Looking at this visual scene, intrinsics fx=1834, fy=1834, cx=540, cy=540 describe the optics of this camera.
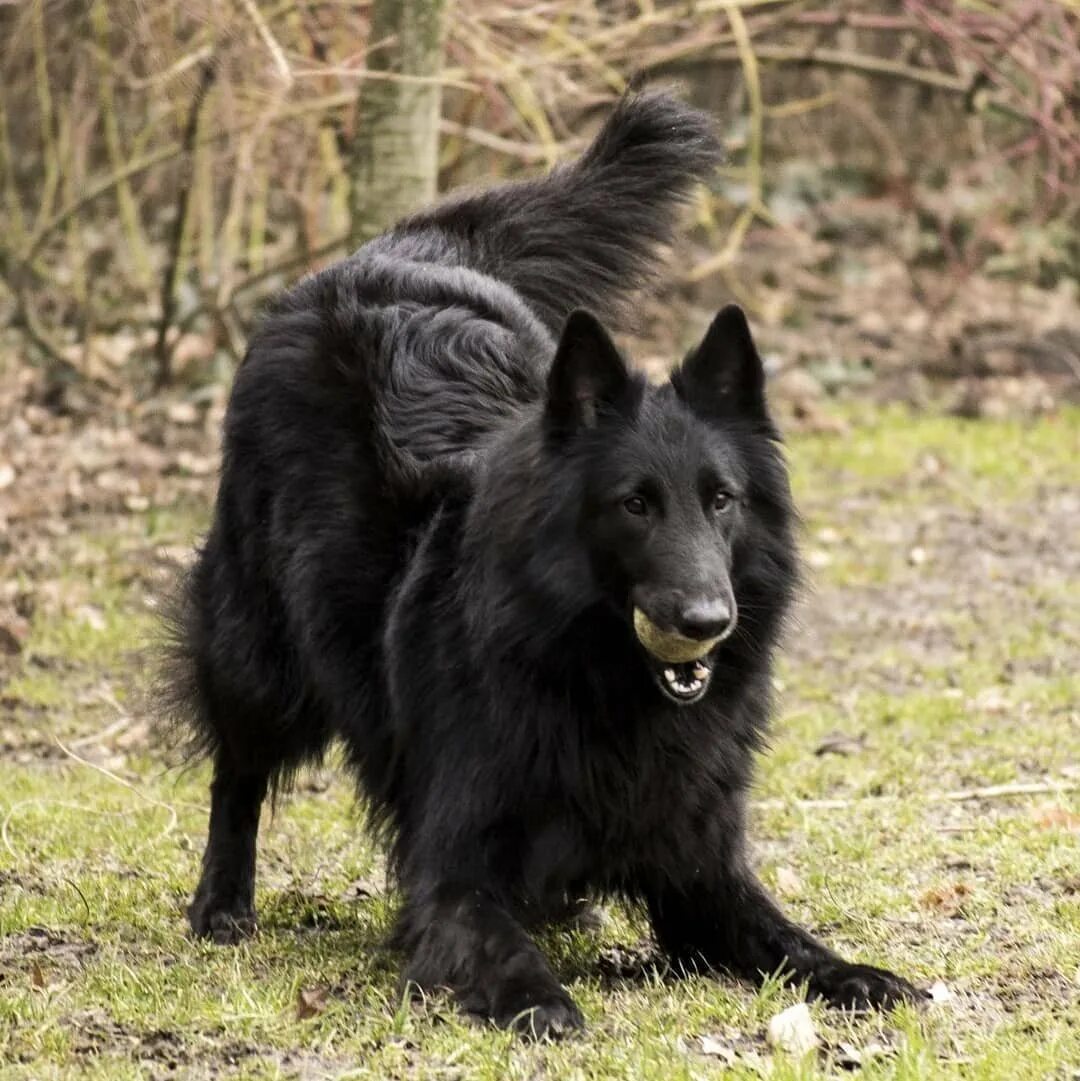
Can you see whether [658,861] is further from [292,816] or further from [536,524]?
[292,816]

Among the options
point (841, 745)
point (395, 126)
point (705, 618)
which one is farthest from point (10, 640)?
point (705, 618)

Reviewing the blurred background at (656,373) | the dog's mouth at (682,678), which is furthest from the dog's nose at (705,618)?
the blurred background at (656,373)

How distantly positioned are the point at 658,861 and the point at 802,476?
6.47 m

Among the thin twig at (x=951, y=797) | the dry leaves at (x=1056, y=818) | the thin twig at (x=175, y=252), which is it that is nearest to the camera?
the dry leaves at (x=1056, y=818)

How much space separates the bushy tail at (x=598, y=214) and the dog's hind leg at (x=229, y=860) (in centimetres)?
169

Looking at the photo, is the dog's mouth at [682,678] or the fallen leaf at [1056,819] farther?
the fallen leaf at [1056,819]

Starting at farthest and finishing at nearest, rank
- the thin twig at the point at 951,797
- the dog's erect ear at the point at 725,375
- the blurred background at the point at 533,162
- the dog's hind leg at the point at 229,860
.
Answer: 1. the blurred background at the point at 533,162
2. the thin twig at the point at 951,797
3. the dog's hind leg at the point at 229,860
4. the dog's erect ear at the point at 725,375

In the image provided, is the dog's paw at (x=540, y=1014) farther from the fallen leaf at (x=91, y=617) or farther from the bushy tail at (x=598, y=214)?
the fallen leaf at (x=91, y=617)

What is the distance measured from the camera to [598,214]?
224 inches

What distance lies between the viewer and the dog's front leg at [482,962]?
381 cm

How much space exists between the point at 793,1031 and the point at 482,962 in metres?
0.69

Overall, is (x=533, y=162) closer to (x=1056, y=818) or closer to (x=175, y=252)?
(x=175, y=252)

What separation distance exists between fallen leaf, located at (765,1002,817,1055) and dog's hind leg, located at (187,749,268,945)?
1551 millimetres

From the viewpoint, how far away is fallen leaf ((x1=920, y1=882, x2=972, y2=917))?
4801 millimetres
